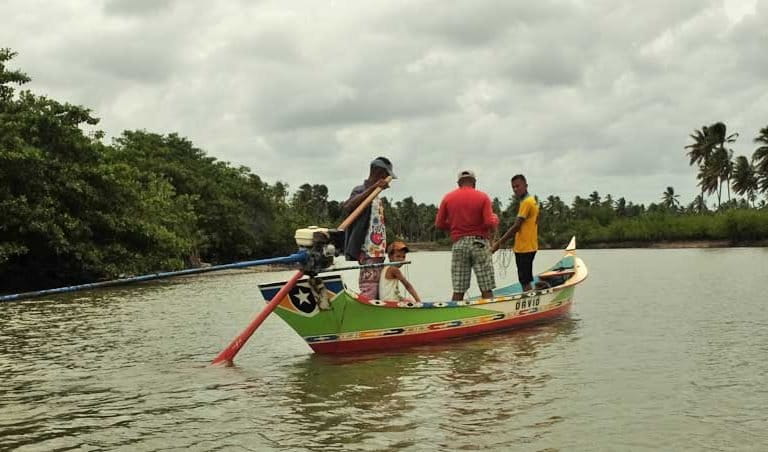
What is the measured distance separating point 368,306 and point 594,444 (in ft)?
13.3

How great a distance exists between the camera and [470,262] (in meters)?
10.3

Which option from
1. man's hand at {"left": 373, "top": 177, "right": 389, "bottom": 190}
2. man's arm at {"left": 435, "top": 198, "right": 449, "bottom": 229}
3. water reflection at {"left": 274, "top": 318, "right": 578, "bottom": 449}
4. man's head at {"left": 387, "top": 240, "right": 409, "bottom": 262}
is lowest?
water reflection at {"left": 274, "top": 318, "right": 578, "bottom": 449}

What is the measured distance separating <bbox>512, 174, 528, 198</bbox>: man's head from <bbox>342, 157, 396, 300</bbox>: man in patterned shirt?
304 cm

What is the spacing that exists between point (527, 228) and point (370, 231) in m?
3.41

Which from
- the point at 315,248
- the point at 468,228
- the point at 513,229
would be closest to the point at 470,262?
the point at 468,228

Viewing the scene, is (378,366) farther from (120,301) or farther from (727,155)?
(727,155)

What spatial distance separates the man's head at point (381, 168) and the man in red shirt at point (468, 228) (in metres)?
1.25

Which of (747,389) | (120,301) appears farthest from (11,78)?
(747,389)

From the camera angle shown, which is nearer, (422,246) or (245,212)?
(245,212)

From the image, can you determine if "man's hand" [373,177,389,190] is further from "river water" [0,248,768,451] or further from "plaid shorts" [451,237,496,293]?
"river water" [0,248,768,451]

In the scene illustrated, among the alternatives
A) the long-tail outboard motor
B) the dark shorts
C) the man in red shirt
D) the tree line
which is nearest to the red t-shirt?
the man in red shirt

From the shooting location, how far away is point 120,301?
19.3m

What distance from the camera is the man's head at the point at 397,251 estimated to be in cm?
980

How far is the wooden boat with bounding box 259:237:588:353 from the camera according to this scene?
8414mm
